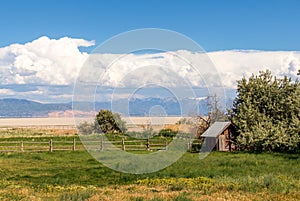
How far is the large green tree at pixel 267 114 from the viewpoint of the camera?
131 feet

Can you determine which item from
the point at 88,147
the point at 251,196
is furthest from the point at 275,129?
the point at 251,196

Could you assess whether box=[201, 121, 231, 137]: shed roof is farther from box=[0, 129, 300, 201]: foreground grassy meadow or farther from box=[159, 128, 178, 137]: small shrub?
box=[159, 128, 178, 137]: small shrub

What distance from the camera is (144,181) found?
20391 millimetres

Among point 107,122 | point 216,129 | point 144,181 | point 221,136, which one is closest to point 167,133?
point 107,122

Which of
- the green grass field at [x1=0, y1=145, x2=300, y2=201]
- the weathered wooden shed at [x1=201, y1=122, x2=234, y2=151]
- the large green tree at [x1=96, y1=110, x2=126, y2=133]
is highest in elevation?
the large green tree at [x1=96, y1=110, x2=126, y2=133]

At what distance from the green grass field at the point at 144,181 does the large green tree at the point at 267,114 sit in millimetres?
11162

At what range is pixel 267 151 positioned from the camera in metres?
40.2

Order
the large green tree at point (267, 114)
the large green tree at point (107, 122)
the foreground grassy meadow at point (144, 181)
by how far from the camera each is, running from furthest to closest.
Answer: the large green tree at point (107, 122) < the large green tree at point (267, 114) < the foreground grassy meadow at point (144, 181)

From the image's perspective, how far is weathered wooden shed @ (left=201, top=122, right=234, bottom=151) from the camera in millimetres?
42812

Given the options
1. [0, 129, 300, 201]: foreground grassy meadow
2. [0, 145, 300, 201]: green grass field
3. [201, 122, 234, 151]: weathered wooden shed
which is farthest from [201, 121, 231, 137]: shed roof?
[0, 145, 300, 201]: green grass field

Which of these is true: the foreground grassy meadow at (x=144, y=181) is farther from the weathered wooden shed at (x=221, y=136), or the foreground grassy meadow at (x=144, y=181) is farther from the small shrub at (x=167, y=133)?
the small shrub at (x=167, y=133)

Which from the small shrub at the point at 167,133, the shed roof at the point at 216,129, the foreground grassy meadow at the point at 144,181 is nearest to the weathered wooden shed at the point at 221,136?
the shed roof at the point at 216,129

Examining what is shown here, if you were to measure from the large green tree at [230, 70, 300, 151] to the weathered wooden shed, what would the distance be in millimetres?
884

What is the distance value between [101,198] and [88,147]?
1199 inches
